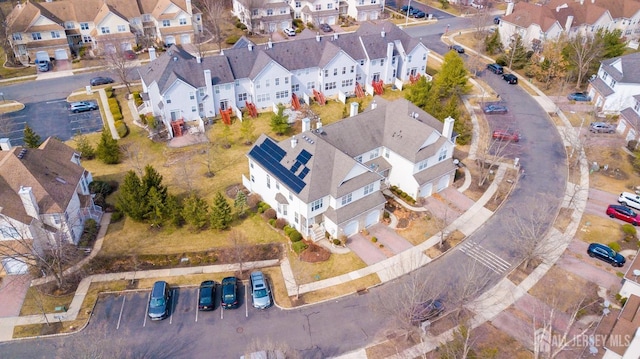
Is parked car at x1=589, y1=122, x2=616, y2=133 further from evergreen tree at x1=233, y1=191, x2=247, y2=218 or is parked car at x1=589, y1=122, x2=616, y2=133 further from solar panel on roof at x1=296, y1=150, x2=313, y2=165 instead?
evergreen tree at x1=233, y1=191, x2=247, y2=218

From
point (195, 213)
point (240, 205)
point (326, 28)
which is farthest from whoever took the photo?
point (326, 28)

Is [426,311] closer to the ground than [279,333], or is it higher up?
higher up

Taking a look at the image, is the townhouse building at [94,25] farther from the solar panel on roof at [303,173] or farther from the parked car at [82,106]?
the solar panel on roof at [303,173]

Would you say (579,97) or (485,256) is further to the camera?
(579,97)

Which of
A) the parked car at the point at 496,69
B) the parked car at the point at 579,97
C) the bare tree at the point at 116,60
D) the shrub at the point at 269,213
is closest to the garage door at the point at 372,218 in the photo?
the shrub at the point at 269,213

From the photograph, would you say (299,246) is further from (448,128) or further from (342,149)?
(448,128)

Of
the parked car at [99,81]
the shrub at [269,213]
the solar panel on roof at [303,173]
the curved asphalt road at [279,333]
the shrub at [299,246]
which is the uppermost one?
the parked car at [99,81]

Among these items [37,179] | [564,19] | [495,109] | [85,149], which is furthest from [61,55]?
[564,19]

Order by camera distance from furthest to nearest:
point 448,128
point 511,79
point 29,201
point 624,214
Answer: point 511,79 → point 448,128 → point 624,214 → point 29,201
